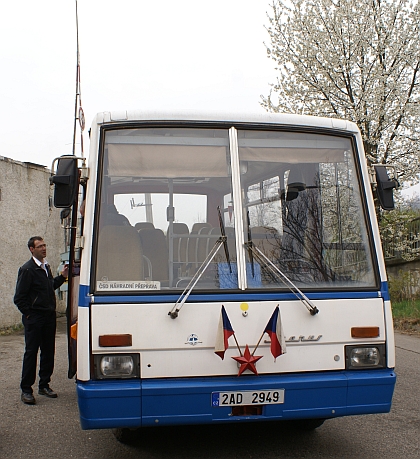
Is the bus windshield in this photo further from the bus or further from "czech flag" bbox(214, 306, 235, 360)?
"czech flag" bbox(214, 306, 235, 360)

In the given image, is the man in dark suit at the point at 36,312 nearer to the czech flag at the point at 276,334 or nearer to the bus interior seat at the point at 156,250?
the bus interior seat at the point at 156,250

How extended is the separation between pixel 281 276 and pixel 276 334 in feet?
1.44

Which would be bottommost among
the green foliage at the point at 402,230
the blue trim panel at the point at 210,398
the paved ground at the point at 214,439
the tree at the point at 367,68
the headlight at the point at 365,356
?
the paved ground at the point at 214,439

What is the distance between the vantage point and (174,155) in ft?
15.6

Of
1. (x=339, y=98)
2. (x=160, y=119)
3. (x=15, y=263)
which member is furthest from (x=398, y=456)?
(x=339, y=98)

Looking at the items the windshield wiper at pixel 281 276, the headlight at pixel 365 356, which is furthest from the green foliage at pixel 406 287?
the windshield wiper at pixel 281 276

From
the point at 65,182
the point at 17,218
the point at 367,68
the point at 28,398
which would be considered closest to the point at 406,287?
the point at 367,68

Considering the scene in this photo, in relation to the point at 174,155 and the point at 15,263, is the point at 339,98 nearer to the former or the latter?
the point at 15,263

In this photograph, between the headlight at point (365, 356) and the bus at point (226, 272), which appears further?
the headlight at point (365, 356)

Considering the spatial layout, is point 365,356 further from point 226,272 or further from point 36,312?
point 36,312

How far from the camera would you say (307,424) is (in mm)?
5453

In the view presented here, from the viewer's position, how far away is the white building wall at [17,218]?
1459 centimetres

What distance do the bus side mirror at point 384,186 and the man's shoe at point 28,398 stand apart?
161 inches

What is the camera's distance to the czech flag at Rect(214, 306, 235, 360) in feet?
13.9
